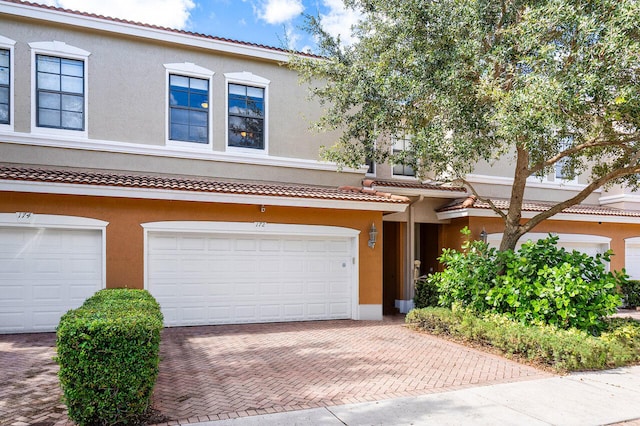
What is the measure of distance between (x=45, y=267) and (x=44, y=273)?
5.4 inches

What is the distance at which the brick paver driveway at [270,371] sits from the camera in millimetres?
5691

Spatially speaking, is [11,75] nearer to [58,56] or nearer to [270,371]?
[58,56]

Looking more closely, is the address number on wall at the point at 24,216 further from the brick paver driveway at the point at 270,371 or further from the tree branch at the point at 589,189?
the tree branch at the point at 589,189

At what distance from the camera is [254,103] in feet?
45.4

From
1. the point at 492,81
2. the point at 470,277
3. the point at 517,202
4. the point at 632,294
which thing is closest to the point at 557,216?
the point at 632,294

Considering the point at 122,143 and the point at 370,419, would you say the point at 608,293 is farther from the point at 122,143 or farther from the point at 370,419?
the point at 122,143

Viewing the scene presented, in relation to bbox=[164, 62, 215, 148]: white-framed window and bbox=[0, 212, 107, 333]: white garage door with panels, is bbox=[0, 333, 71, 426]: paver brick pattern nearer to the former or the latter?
bbox=[0, 212, 107, 333]: white garage door with panels

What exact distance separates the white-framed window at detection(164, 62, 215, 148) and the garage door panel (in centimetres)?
337

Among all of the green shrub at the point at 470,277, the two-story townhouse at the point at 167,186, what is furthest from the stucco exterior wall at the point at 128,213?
the green shrub at the point at 470,277

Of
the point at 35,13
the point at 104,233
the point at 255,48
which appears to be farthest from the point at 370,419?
the point at 35,13

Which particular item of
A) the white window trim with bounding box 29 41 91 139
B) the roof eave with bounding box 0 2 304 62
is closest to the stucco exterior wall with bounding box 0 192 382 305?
the white window trim with bounding box 29 41 91 139

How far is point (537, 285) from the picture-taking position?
29.9 ft

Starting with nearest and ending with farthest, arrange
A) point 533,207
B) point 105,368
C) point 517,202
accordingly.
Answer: point 105,368, point 517,202, point 533,207

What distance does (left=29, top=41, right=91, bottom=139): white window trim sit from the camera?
1141 cm
